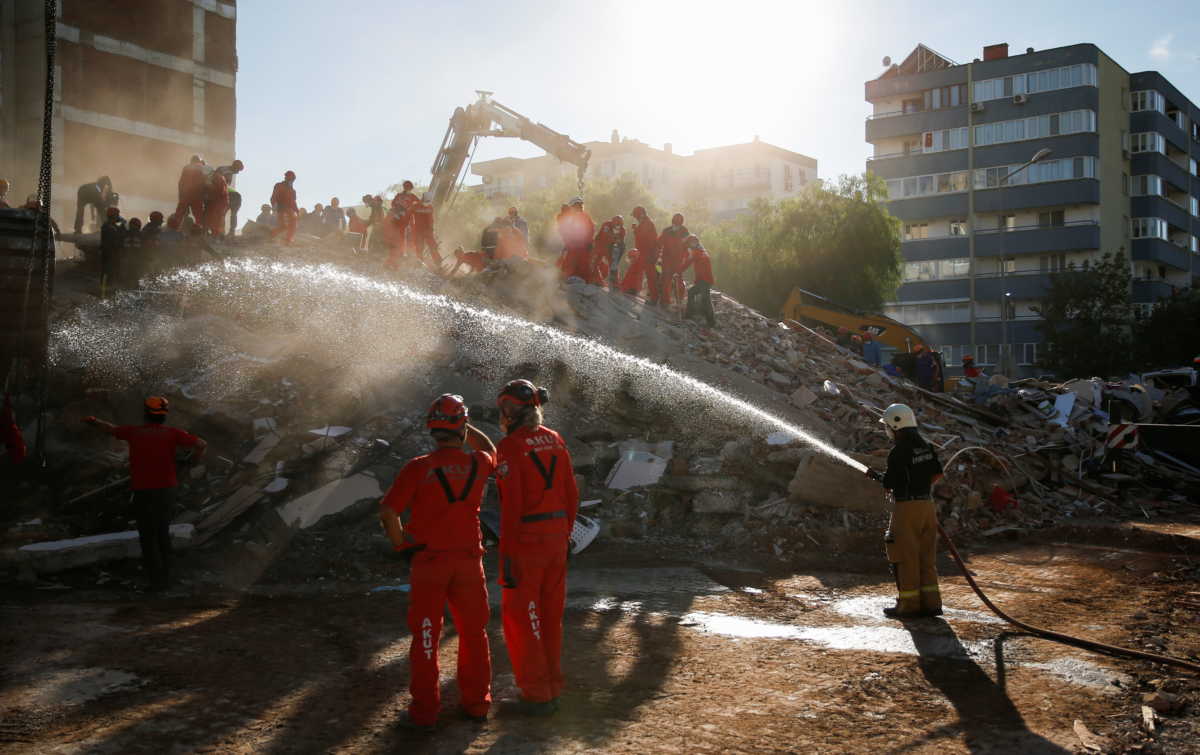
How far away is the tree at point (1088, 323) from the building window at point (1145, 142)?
21.3 m

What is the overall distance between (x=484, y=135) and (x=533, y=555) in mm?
20039

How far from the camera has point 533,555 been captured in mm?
5043

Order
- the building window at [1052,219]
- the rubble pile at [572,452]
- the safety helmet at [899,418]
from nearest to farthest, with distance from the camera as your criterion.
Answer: the safety helmet at [899,418]
the rubble pile at [572,452]
the building window at [1052,219]

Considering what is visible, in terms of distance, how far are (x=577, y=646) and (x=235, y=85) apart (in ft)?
101

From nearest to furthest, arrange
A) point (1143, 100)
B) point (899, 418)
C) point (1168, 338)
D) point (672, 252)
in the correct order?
point (899, 418), point (672, 252), point (1168, 338), point (1143, 100)

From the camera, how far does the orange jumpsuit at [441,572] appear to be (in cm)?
486

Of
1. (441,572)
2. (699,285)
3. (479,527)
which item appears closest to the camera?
(441,572)

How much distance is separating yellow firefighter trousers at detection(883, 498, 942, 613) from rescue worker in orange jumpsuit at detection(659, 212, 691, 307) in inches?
430

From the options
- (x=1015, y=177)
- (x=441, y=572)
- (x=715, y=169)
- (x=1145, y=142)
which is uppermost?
(x=715, y=169)

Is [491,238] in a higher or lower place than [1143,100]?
lower

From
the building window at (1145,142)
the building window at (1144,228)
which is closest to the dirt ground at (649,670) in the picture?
the building window at (1144,228)

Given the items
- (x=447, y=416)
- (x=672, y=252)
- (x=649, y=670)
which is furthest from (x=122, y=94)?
(x=649, y=670)

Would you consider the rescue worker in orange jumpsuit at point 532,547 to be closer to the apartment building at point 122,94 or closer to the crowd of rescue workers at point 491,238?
the crowd of rescue workers at point 491,238

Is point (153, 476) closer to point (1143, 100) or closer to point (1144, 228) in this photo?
point (1144, 228)
